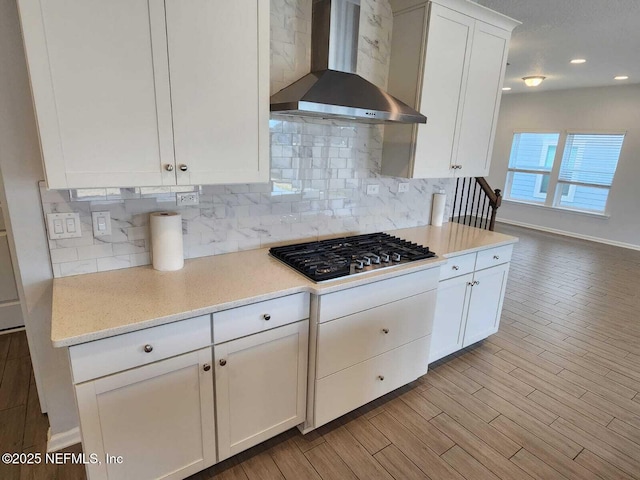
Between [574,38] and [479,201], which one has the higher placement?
[574,38]

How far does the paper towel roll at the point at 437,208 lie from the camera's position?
3102 mm

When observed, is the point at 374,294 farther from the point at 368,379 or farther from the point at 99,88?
the point at 99,88

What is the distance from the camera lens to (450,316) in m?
2.61

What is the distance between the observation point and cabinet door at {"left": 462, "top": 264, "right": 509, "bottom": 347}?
8.97 ft

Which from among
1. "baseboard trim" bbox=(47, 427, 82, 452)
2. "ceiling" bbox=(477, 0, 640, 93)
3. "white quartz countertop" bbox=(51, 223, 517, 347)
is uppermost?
"ceiling" bbox=(477, 0, 640, 93)

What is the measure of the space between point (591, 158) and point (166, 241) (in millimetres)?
7916

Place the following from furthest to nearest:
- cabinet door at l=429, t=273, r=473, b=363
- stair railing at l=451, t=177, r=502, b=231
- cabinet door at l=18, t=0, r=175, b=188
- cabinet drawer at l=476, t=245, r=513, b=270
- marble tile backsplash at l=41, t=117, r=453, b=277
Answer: stair railing at l=451, t=177, r=502, b=231
cabinet drawer at l=476, t=245, r=513, b=270
cabinet door at l=429, t=273, r=473, b=363
marble tile backsplash at l=41, t=117, r=453, b=277
cabinet door at l=18, t=0, r=175, b=188

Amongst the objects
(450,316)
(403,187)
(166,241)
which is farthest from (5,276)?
(450,316)

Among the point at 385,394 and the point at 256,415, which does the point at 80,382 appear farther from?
the point at 385,394

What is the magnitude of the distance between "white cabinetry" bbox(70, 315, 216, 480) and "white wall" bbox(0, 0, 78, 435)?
2.26 feet

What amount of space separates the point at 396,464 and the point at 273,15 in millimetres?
2536

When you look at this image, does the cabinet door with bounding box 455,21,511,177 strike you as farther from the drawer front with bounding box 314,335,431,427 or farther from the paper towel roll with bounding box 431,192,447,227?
the drawer front with bounding box 314,335,431,427

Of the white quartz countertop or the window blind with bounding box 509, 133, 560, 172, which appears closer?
the white quartz countertop

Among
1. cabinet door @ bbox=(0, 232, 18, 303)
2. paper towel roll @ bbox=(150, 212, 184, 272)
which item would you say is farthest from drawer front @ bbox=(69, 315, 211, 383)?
cabinet door @ bbox=(0, 232, 18, 303)
